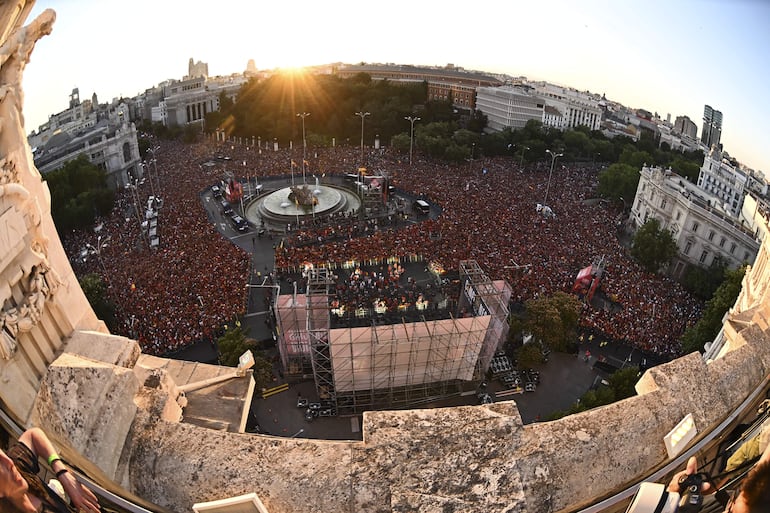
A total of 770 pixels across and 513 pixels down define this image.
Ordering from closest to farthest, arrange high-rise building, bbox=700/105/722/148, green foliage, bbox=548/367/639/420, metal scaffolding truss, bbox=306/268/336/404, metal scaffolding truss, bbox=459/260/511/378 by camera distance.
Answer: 1. green foliage, bbox=548/367/639/420
2. metal scaffolding truss, bbox=306/268/336/404
3. metal scaffolding truss, bbox=459/260/511/378
4. high-rise building, bbox=700/105/722/148

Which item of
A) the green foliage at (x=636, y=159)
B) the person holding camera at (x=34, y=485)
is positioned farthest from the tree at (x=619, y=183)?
the person holding camera at (x=34, y=485)

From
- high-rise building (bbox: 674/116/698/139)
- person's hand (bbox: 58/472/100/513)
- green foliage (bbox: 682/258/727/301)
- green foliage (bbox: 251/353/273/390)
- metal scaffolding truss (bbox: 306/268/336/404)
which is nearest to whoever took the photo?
person's hand (bbox: 58/472/100/513)

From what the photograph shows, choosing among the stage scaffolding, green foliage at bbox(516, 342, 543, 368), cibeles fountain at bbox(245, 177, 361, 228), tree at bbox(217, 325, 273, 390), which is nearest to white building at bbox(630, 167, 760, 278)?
green foliage at bbox(516, 342, 543, 368)

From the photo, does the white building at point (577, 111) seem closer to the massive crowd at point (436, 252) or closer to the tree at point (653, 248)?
the massive crowd at point (436, 252)

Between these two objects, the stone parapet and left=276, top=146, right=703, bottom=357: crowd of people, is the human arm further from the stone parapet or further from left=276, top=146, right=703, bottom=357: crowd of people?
left=276, top=146, right=703, bottom=357: crowd of people

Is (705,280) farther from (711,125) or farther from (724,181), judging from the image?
(711,125)

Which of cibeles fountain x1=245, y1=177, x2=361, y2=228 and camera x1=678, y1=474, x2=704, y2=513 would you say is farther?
cibeles fountain x1=245, y1=177, x2=361, y2=228
